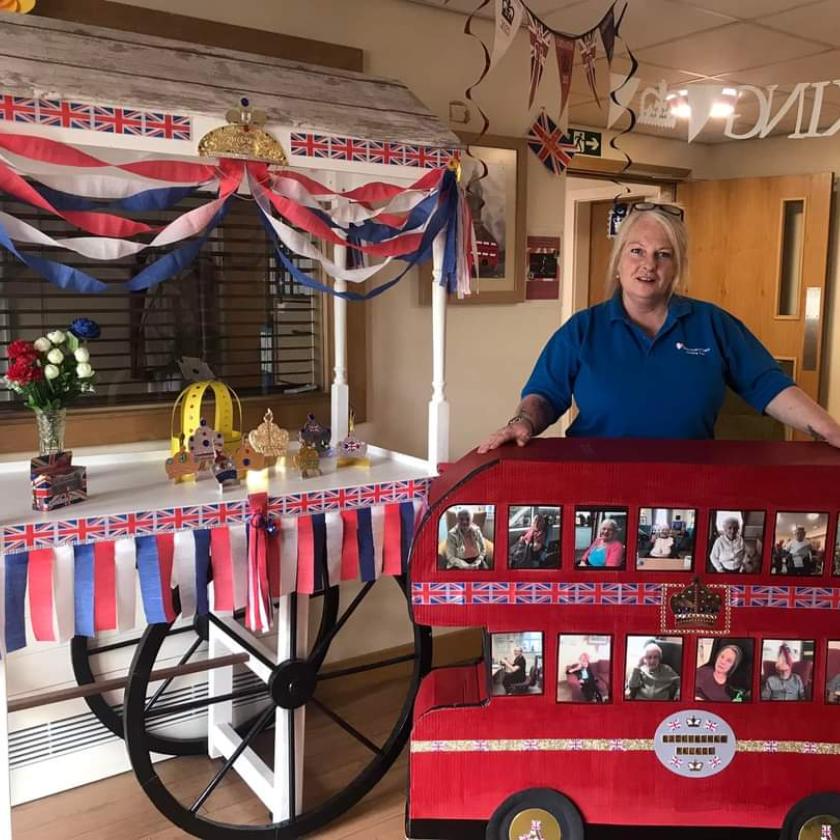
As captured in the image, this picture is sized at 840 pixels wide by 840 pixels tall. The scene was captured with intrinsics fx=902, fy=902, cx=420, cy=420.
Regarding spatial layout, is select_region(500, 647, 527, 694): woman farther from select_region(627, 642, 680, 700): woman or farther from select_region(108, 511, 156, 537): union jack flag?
select_region(108, 511, 156, 537): union jack flag

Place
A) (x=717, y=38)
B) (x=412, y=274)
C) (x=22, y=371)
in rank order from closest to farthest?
(x=22, y=371) < (x=412, y=274) < (x=717, y=38)

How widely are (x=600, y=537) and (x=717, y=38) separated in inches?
114

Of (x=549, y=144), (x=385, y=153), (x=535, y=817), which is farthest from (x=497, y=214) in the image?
(x=535, y=817)

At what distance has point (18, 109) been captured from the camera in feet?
6.01

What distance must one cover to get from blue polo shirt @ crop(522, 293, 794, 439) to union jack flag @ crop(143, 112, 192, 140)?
1029 mm

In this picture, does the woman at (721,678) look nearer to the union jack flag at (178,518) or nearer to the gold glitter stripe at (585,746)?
the gold glitter stripe at (585,746)

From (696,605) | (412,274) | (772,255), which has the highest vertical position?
(772,255)

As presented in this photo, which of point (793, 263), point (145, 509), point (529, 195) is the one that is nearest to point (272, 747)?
point (145, 509)

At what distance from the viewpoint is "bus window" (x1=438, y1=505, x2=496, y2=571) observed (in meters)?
1.75

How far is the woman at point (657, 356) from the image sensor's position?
2.21 meters

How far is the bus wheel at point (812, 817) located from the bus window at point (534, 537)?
0.71 metres

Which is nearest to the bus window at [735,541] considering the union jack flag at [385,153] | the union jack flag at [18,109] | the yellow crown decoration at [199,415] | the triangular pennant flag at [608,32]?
the union jack flag at [385,153]

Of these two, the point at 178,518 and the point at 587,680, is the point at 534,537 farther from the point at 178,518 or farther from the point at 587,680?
the point at 178,518

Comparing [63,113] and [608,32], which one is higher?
[608,32]
